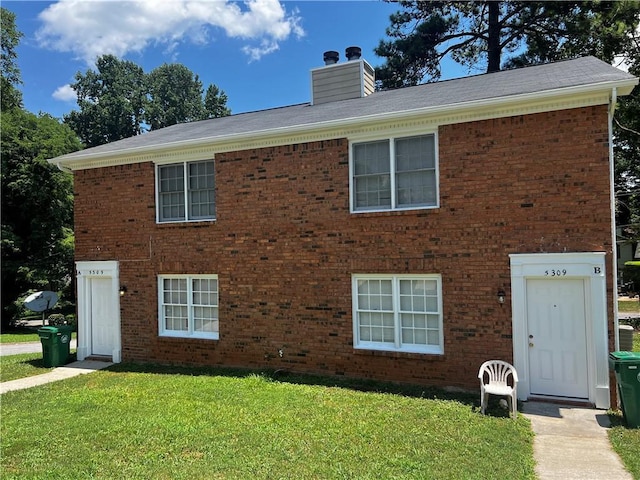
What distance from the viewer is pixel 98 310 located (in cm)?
1275

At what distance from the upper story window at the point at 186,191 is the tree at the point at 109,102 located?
4379cm

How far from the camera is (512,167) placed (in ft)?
27.7

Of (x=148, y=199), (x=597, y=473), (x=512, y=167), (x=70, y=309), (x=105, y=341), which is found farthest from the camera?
(x=70, y=309)

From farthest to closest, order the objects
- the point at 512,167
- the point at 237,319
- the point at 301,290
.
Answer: the point at 237,319
the point at 301,290
the point at 512,167

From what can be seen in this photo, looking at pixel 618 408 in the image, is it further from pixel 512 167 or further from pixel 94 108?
pixel 94 108

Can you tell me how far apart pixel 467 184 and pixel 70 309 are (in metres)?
29.4

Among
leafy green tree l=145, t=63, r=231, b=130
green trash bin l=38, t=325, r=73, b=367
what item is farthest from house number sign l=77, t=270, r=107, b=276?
leafy green tree l=145, t=63, r=231, b=130

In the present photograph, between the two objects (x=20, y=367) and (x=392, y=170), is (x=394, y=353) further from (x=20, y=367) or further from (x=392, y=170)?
(x=20, y=367)

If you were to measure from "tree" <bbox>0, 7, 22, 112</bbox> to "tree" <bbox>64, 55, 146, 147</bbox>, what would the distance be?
509 inches

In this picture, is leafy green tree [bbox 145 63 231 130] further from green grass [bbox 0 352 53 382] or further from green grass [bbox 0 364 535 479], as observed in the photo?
green grass [bbox 0 364 535 479]

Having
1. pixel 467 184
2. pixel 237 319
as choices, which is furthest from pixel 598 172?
pixel 237 319

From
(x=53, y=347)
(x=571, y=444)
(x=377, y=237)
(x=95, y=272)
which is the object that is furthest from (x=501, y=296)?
(x=53, y=347)

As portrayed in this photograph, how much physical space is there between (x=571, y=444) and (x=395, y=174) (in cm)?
550

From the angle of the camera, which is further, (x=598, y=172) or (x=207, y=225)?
(x=207, y=225)
